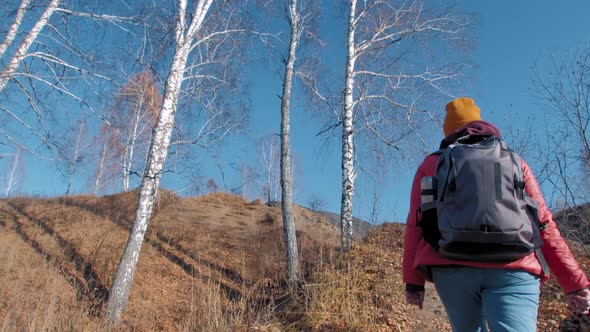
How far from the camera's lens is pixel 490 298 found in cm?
186

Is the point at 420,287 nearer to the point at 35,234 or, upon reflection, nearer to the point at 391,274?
the point at 391,274

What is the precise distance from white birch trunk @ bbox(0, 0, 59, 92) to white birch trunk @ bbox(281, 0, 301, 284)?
403 cm

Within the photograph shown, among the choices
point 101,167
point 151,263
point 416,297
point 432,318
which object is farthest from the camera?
point 101,167

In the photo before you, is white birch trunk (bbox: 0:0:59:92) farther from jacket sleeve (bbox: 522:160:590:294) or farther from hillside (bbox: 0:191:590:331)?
jacket sleeve (bbox: 522:160:590:294)

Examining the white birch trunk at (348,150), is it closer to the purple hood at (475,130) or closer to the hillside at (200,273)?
the hillside at (200,273)

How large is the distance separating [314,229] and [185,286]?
393 cm

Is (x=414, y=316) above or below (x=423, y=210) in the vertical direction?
below

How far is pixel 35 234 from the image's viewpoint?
9.93 meters

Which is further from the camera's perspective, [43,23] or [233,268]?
[233,268]

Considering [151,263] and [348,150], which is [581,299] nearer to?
[348,150]

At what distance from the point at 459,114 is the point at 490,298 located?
97cm

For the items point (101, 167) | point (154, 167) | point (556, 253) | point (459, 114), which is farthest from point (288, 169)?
point (101, 167)

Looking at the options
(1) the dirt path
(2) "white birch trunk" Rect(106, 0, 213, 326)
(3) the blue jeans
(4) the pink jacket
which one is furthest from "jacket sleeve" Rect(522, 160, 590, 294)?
(2) "white birch trunk" Rect(106, 0, 213, 326)

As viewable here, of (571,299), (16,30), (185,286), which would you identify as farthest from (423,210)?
(185,286)
